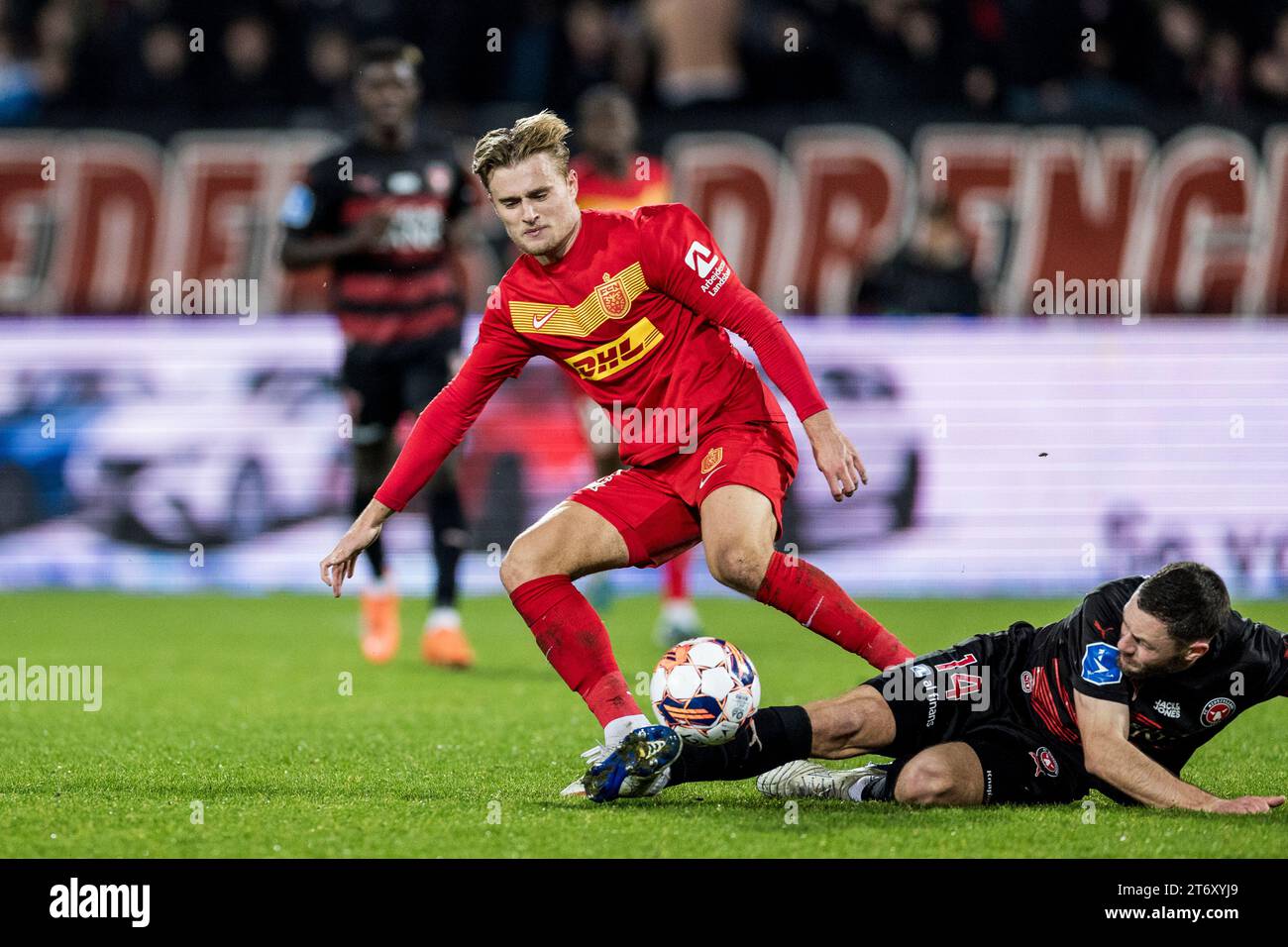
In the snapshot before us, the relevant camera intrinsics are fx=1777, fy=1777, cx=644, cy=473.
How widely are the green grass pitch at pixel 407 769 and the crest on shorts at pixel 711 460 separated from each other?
3.27 feet

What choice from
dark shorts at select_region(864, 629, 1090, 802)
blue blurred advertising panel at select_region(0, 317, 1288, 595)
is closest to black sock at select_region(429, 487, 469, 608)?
blue blurred advertising panel at select_region(0, 317, 1288, 595)

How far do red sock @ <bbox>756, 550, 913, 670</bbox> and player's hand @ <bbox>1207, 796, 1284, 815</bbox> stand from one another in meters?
1.03

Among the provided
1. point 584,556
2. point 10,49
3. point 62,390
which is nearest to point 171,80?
point 10,49

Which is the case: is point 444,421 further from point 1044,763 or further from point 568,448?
point 568,448

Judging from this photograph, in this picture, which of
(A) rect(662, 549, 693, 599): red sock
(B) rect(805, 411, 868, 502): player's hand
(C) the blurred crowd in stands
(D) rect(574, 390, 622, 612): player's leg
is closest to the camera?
(B) rect(805, 411, 868, 502): player's hand

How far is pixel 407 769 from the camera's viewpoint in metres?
5.83

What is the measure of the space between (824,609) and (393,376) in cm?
402

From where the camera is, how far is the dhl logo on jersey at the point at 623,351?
5.57m

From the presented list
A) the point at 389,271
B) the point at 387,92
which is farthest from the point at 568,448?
the point at 387,92

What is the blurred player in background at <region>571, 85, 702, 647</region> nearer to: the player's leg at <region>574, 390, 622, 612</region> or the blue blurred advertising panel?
the player's leg at <region>574, 390, 622, 612</region>

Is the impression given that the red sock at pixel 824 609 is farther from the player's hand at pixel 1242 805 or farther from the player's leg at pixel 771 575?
the player's hand at pixel 1242 805

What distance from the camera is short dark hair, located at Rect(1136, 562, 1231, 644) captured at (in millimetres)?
4695

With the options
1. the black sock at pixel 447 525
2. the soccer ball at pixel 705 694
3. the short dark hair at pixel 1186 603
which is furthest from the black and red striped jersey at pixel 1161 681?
the black sock at pixel 447 525

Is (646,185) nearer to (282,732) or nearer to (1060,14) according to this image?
(282,732)
